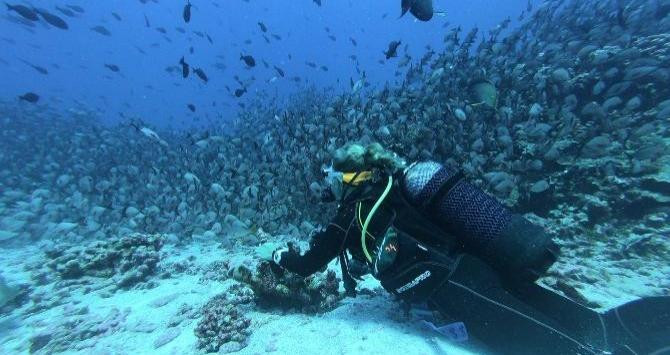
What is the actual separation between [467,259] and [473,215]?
41cm

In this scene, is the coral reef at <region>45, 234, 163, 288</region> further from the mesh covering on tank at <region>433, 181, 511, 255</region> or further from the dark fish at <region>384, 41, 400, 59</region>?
the dark fish at <region>384, 41, 400, 59</region>

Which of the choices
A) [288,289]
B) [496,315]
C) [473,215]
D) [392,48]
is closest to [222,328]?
[288,289]

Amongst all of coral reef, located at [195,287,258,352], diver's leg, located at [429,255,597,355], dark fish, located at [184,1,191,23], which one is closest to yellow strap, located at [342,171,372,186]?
diver's leg, located at [429,255,597,355]

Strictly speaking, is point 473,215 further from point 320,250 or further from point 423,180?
point 320,250

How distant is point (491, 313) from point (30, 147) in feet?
76.3

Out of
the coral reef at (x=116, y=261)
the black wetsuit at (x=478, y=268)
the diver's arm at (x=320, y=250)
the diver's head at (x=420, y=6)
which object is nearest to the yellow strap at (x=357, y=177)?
the black wetsuit at (x=478, y=268)

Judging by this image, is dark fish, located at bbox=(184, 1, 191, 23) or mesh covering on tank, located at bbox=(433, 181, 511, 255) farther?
dark fish, located at bbox=(184, 1, 191, 23)

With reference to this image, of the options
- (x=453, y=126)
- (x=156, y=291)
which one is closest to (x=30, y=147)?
Answer: (x=156, y=291)

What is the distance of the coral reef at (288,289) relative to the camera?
506 cm

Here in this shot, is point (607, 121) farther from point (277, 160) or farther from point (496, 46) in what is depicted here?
point (277, 160)

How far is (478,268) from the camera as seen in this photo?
3.48 m

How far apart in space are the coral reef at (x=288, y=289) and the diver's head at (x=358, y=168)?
176cm

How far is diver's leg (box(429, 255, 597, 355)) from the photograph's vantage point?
10.5ft

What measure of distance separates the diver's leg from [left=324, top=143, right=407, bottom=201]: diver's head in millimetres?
1046
